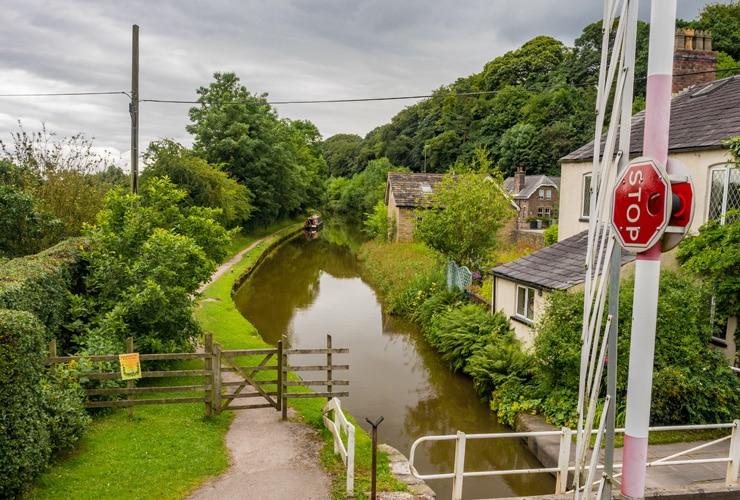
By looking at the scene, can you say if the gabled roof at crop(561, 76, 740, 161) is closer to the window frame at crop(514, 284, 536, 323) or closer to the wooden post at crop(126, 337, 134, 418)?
the window frame at crop(514, 284, 536, 323)

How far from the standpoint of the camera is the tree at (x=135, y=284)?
→ 12.9 metres

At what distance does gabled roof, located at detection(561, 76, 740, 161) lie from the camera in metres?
13.6

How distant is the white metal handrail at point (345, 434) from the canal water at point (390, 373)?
2.27 metres

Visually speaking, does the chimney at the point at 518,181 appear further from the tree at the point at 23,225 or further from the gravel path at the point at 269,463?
the gravel path at the point at 269,463

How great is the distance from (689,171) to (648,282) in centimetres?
1296

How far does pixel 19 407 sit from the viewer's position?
24.1ft

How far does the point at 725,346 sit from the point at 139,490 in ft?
43.4

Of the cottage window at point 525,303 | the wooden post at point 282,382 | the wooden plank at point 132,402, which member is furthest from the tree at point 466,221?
the wooden plank at point 132,402

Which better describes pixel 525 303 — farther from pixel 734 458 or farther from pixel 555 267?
pixel 734 458

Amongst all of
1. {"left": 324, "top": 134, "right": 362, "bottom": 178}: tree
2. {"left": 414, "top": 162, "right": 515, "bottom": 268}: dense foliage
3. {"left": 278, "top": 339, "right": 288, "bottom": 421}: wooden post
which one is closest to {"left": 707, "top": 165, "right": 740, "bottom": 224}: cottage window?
{"left": 414, "top": 162, "right": 515, "bottom": 268}: dense foliage

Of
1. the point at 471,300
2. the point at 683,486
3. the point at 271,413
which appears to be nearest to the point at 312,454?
the point at 271,413

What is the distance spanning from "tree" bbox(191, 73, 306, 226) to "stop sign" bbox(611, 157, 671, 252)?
4283 cm

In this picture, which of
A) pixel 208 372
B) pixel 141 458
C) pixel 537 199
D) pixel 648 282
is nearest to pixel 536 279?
pixel 208 372

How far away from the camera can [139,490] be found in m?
8.27
